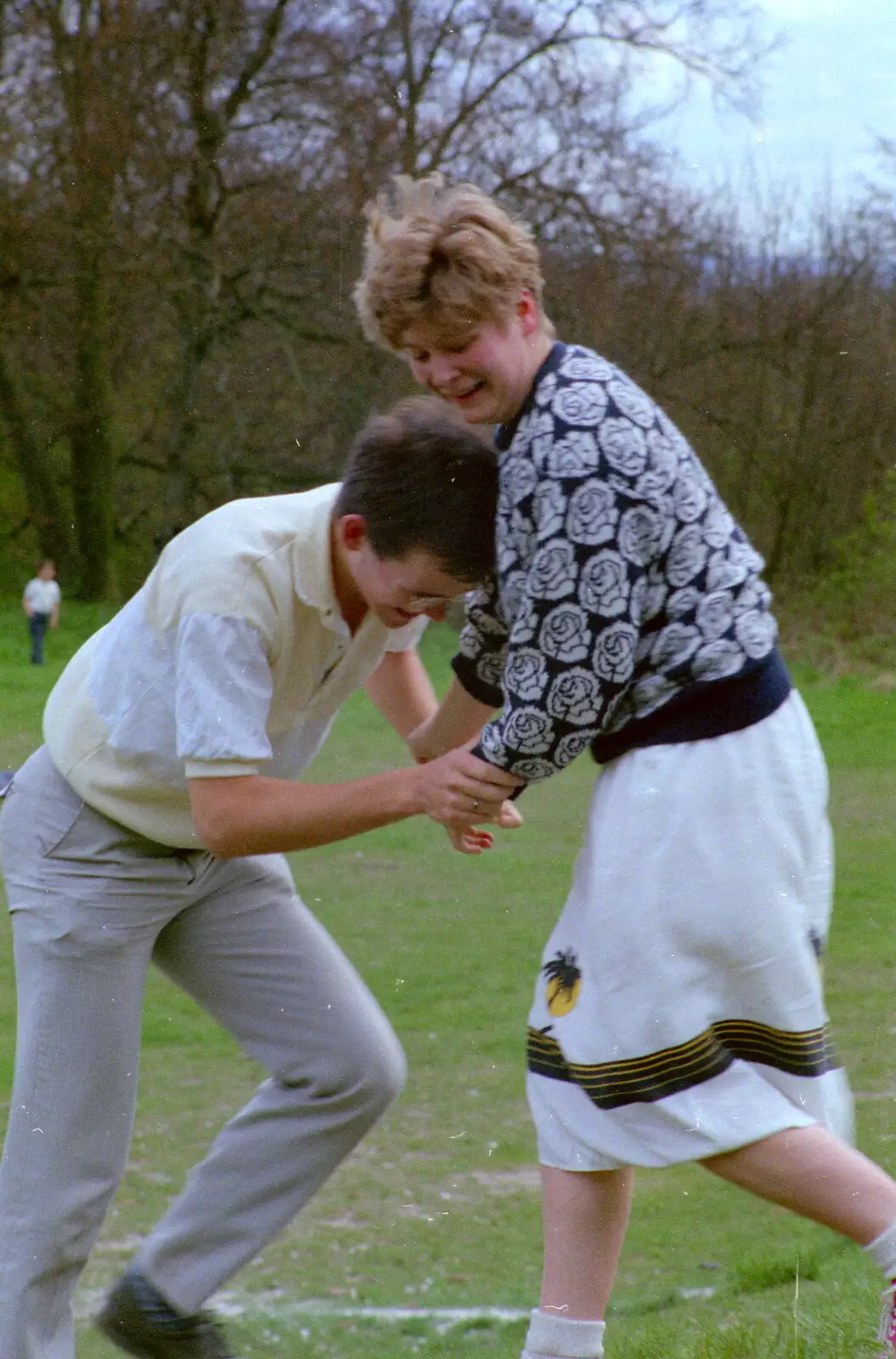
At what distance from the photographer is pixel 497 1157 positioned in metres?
3.98

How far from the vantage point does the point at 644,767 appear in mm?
1917

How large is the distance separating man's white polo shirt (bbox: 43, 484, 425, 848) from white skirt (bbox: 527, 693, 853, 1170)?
1.62 feet

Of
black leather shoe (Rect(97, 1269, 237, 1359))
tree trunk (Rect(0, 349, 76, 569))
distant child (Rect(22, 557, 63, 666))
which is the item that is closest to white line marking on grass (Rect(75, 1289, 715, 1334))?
A: black leather shoe (Rect(97, 1269, 237, 1359))

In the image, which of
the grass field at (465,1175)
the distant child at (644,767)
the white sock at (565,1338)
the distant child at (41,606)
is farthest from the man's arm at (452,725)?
the distant child at (41,606)

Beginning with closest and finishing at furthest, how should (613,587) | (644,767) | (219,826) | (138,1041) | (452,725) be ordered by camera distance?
1. (613,587)
2. (644,767)
3. (219,826)
4. (138,1041)
5. (452,725)

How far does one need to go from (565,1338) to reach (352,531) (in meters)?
1.07

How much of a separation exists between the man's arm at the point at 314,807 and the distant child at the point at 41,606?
8.01 meters

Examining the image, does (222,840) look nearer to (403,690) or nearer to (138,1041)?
(138,1041)

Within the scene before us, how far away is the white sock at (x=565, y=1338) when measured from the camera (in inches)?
78.1

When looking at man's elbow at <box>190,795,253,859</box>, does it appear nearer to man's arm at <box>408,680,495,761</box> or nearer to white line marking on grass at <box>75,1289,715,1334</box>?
man's arm at <box>408,680,495,761</box>

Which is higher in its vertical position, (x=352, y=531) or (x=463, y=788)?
(x=352, y=531)

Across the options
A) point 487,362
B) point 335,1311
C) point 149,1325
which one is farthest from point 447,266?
point 335,1311

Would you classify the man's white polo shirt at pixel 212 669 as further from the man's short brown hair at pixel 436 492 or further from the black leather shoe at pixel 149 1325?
the black leather shoe at pixel 149 1325

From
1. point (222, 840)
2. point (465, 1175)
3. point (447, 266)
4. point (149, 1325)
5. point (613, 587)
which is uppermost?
point (447, 266)
